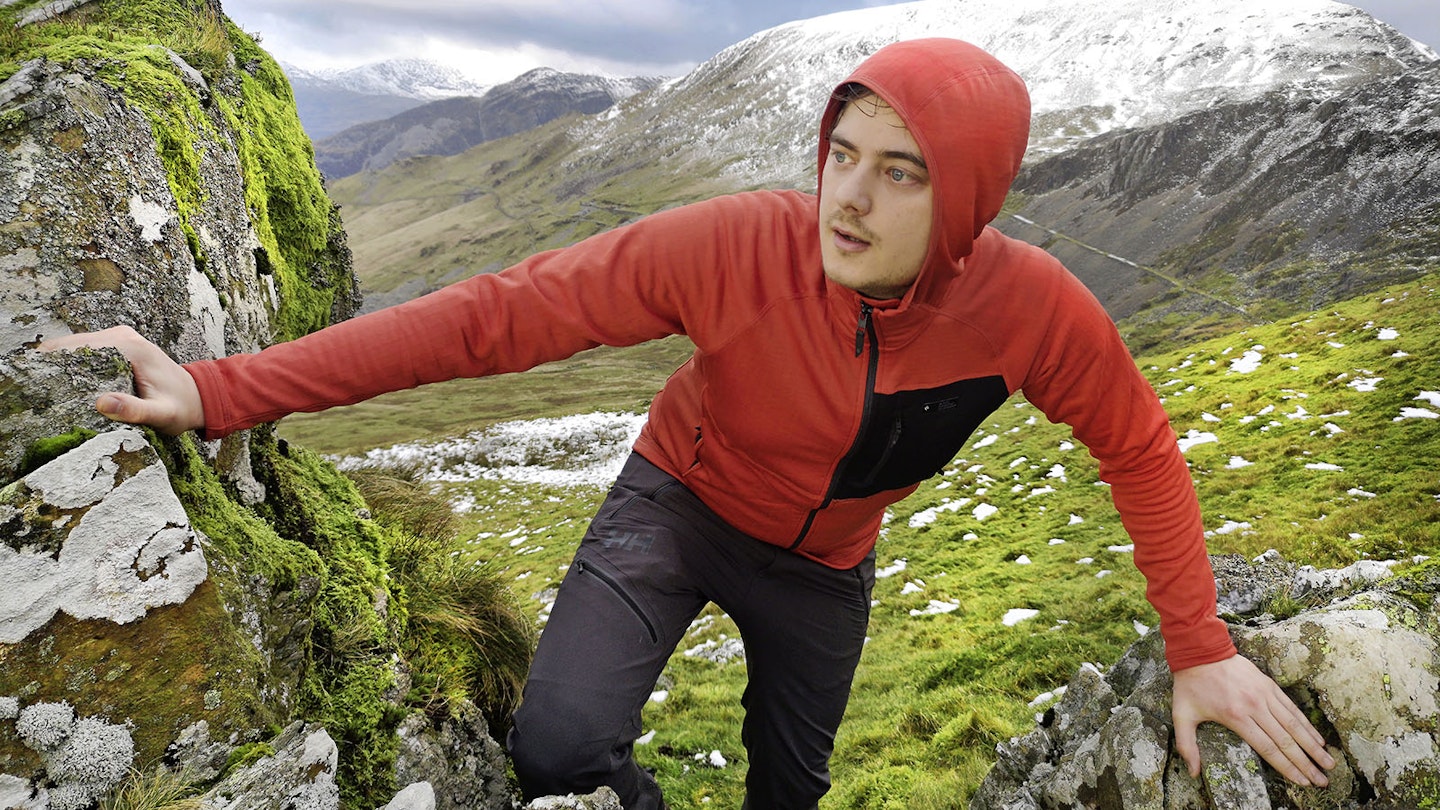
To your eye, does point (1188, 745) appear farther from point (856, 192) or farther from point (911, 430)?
point (856, 192)

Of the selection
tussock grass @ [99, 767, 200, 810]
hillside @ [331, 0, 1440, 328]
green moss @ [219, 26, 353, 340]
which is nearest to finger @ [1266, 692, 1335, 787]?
tussock grass @ [99, 767, 200, 810]

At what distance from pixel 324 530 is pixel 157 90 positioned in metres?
2.69

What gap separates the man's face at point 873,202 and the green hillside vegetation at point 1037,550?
125 inches

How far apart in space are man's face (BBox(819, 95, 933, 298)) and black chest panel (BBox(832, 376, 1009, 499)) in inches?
27.3

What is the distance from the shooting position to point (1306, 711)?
11.2 ft

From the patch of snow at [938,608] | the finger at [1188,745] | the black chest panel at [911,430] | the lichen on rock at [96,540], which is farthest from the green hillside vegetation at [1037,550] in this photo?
the lichen on rock at [96,540]

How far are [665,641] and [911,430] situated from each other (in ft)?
6.03

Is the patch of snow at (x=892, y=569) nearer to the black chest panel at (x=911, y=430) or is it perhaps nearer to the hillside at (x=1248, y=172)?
the black chest panel at (x=911, y=430)

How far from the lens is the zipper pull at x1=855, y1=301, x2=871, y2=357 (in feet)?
11.9

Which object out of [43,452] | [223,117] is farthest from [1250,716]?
[223,117]

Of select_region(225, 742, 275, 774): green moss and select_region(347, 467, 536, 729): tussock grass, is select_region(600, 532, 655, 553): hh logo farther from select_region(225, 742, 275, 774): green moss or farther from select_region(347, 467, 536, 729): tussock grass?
select_region(225, 742, 275, 774): green moss

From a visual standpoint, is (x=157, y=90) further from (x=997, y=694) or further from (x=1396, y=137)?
(x=1396, y=137)

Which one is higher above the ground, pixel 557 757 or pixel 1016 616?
pixel 557 757

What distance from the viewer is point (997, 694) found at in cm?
649
